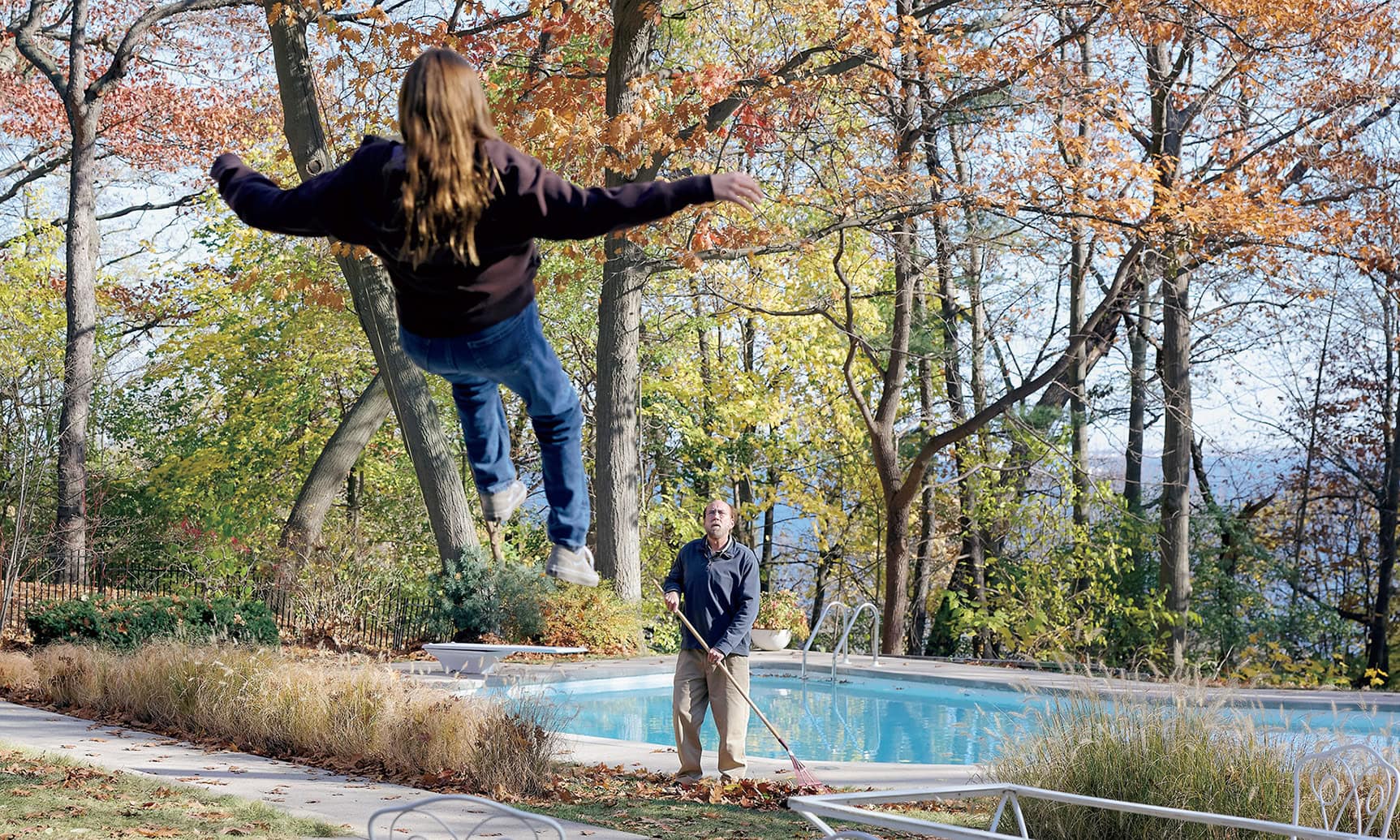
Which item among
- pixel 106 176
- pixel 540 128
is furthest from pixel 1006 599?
pixel 106 176

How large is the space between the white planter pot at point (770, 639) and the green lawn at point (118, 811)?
33.4ft

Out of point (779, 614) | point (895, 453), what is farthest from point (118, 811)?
point (895, 453)

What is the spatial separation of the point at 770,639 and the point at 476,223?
46.4ft

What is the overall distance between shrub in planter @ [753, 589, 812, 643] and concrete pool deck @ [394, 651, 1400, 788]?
0.53m

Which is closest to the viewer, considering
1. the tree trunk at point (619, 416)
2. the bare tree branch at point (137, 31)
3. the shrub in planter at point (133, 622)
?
the shrub in planter at point (133, 622)

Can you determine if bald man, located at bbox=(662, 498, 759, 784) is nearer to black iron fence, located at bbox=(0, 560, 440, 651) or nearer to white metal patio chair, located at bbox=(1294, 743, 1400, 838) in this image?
white metal patio chair, located at bbox=(1294, 743, 1400, 838)

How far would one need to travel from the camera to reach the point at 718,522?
7.95 meters

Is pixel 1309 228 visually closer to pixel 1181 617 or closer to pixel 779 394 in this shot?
pixel 1181 617

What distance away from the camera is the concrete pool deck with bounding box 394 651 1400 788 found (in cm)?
827

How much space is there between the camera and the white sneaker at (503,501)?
153 inches

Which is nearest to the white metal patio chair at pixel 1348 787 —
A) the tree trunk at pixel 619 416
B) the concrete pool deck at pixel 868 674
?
the concrete pool deck at pixel 868 674

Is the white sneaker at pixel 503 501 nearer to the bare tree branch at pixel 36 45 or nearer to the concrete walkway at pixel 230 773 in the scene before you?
the concrete walkway at pixel 230 773

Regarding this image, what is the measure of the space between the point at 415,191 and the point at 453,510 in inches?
513

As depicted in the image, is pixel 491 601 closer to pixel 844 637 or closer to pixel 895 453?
pixel 844 637
